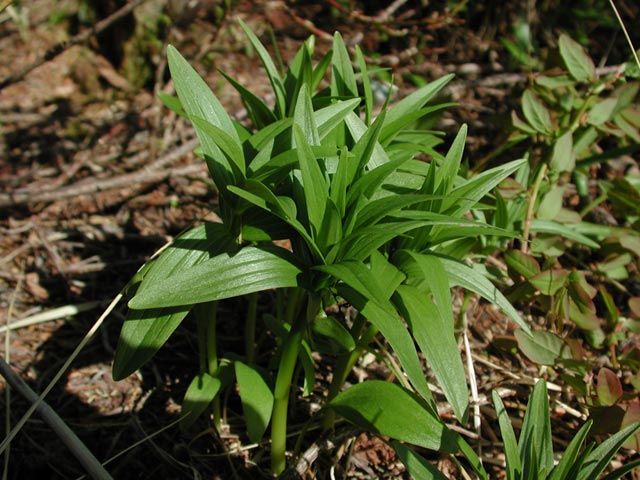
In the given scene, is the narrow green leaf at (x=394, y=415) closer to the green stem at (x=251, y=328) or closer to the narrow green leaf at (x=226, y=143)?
the green stem at (x=251, y=328)

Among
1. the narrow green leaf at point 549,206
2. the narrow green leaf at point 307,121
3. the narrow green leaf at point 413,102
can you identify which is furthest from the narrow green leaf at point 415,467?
the narrow green leaf at point 549,206

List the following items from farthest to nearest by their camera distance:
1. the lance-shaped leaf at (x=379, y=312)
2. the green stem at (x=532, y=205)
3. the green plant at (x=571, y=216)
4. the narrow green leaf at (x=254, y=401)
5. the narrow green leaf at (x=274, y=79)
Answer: the green stem at (x=532, y=205) < the green plant at (x=571, y=216) < the narrow green leaf at (x=274, y=79) < the narrow green leaf at (x=254, y=401) < the lance-shaped leaf at (x=379, y=312)

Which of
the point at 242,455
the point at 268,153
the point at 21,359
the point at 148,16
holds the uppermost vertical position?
the point at 148,16

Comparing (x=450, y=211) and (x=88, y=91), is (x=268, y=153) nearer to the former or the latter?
(x=450, y=211)

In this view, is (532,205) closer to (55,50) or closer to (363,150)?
(363,150)

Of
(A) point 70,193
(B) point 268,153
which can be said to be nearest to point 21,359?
(A) point 70,193

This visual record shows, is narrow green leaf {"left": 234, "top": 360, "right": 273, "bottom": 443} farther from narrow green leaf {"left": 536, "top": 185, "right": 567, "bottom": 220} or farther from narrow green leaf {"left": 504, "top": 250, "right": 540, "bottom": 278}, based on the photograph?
narrow green leaf {"left": 536, "top": 185, "right": 567, "bottom": 220}

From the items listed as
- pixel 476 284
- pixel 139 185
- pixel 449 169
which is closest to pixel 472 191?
pixel 449 169
